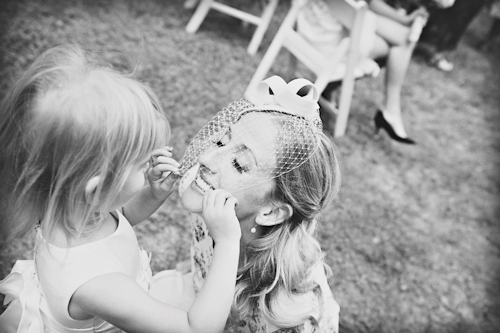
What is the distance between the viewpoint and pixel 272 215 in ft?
5.86

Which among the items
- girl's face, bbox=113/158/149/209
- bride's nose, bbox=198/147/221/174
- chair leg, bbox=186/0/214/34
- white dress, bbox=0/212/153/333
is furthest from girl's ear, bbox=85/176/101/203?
chair leg, bbox=186/0/214/34

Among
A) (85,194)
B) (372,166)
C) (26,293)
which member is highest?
(85,194)

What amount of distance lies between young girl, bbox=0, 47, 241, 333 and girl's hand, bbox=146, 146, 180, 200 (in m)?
0.22

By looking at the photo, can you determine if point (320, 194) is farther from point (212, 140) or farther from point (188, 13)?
point (188, 13)

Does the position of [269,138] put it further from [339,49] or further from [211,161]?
[339,49]

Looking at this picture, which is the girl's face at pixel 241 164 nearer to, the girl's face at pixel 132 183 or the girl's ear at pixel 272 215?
the girl's ear at pixel 272 215

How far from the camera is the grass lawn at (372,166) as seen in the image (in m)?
3.18

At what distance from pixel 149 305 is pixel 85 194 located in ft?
1.41

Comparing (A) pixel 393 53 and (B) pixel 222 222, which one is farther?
(A) pixel 393 53

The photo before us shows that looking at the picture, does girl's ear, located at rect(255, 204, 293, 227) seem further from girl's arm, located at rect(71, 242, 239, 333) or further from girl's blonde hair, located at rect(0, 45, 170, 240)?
girl's blonde hair, located at rect(0, 45, 170, 240)

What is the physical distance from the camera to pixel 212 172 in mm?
1716

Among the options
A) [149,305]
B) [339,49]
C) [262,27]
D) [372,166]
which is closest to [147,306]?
[149,305]

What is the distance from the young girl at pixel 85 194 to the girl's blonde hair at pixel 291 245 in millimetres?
358

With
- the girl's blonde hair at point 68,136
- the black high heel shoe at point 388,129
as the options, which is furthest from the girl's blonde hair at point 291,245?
the black high heel shoe at point 388,129
